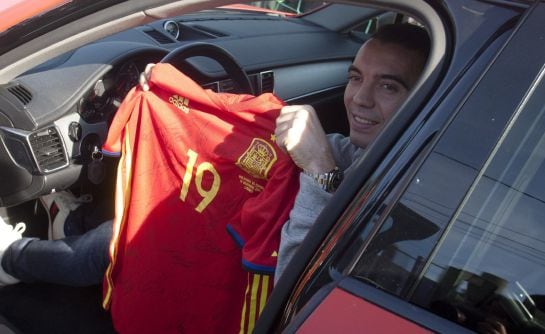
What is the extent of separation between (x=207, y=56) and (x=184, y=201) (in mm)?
748

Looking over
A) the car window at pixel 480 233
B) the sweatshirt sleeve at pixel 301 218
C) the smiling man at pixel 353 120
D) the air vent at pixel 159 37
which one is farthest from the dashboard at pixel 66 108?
the car window at pixel 480 233

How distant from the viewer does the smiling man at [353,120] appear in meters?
1.42

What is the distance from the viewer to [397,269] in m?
1.02

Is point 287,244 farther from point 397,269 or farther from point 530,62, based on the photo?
point 530,62

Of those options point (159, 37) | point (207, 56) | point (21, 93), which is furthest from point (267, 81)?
point (21, 93)

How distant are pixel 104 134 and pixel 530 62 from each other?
1.50 m

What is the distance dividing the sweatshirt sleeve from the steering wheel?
89 centimetres

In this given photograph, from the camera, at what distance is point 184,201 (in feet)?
5.80

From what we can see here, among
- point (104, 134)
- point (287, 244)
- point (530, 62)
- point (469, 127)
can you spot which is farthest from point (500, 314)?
point (104, 134)

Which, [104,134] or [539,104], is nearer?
[539,104]

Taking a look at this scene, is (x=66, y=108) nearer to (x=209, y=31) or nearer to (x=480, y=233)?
(x=480, y=233)

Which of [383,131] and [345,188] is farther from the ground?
[383,131]

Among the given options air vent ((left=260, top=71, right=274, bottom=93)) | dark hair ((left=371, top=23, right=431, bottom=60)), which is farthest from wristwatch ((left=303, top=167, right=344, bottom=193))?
air vent ((left=260, top=71, right=274, bottom=93))

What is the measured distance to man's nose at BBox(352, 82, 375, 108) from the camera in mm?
1773
